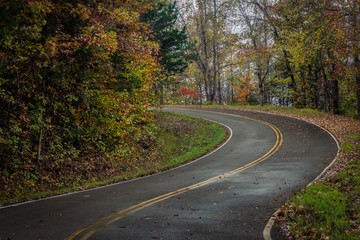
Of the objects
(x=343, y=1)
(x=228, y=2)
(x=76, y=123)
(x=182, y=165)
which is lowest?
(x=182, y=165)

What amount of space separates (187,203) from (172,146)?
14.2 m

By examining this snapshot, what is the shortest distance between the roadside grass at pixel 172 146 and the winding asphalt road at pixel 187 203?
1.09 meters

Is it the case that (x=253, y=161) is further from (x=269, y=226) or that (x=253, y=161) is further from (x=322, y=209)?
(x=269, y=226)

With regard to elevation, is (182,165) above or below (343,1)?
below

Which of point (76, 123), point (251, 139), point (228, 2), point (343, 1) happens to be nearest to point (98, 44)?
point (76, 123)

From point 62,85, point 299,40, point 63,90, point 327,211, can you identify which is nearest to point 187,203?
point 327,211

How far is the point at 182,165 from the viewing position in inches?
620

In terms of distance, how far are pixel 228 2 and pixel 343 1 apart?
18.8 metres

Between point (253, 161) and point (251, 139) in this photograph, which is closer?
point (253, 161)

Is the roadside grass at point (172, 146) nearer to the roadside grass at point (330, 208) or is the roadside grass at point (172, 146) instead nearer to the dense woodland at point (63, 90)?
the dense woodland at point (63, 90)

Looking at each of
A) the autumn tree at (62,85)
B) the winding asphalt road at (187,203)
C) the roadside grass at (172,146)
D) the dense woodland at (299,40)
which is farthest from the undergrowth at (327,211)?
the dense woodland at (299,40)

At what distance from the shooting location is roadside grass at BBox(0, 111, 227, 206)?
12.4m

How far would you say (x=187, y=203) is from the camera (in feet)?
27.6

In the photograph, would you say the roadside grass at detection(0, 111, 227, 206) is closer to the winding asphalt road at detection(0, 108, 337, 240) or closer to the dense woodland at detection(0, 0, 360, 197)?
the dense woodland at detection(0, 0, 360, 197)
